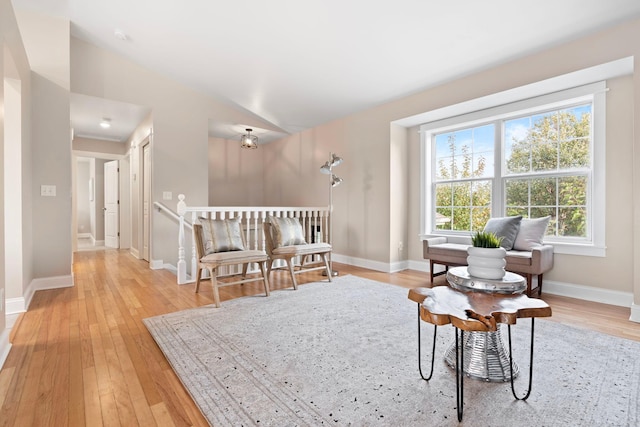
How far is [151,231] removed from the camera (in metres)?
4.78

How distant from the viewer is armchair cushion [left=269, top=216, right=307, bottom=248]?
3710mm

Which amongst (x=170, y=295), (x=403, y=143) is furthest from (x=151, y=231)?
(x=403, y=143)

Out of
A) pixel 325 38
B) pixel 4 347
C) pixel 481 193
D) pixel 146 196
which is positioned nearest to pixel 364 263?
pixel 481 193

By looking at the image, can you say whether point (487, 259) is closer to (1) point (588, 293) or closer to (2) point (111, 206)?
(1) point (588, 293)

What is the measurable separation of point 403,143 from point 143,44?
3825 millimetres

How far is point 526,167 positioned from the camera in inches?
147

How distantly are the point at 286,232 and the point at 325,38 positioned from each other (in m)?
2.20

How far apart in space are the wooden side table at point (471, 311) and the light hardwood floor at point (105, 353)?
1.11 metres

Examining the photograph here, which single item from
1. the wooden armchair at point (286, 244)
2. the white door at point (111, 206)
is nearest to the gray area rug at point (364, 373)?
the wooden armchair at point (286, 244)

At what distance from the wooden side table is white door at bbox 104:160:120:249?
7.42 m

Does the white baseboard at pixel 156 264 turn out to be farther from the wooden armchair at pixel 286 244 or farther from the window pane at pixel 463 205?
the window pane at pixel 463 205

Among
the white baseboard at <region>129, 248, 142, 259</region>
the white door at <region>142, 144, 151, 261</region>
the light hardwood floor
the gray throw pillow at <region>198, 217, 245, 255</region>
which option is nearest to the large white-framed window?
the light hardwood floor

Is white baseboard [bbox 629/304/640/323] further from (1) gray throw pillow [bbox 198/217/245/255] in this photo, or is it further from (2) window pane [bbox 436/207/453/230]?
(1) gray throw pillow [bbox 198/217/245/255]

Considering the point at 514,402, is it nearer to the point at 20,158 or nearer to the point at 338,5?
the point at 338,5
